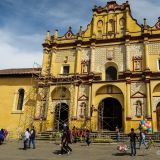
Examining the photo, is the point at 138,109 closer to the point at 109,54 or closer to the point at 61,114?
the point at 109,54

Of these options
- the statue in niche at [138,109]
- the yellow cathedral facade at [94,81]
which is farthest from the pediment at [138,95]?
the statue in niche at [138,109]

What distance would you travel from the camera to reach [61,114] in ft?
102

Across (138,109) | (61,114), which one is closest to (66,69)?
(61,114)

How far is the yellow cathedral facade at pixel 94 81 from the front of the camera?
2811 centimetres

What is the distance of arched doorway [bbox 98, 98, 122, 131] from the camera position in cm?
2897

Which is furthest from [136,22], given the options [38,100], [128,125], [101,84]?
[38,100]

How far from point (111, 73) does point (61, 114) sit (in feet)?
26.3

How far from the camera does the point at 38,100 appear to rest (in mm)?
31109

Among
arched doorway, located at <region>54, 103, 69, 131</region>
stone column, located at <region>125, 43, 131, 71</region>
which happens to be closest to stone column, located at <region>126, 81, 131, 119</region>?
stone column, located at <region>125, 43, 131, 71</region>

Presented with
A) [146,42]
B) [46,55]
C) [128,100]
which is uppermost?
[146,42]

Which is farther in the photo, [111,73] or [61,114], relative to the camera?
[61,114]

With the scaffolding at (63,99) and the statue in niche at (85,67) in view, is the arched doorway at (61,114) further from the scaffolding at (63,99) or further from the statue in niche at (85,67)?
the statue in niche at (85,67)

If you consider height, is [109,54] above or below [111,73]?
above

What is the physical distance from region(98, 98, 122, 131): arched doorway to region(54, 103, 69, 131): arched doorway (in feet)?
14.0
